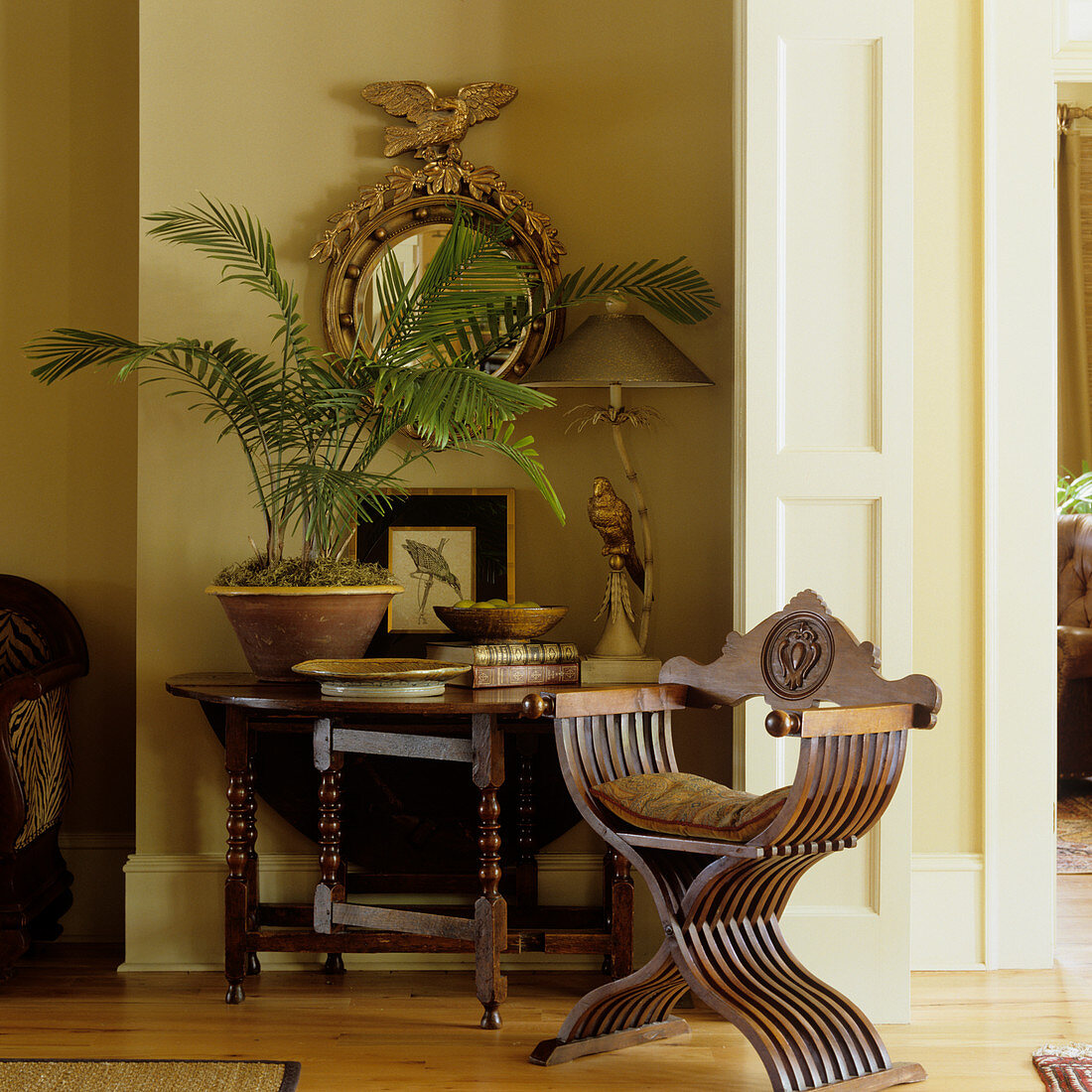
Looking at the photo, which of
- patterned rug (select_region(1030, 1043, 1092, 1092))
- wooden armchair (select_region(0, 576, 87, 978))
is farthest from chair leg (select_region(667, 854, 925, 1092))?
wooden armchair (select_region(0, 576, 87, 978))

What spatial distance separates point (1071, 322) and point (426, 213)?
4980 mm

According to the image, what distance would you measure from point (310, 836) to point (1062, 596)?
4.11m

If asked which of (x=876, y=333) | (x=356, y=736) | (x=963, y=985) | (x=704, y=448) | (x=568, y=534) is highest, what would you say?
(x=876, y=333)

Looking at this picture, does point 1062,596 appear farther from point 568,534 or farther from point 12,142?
point 12,142

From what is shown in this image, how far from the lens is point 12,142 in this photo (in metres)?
3.37

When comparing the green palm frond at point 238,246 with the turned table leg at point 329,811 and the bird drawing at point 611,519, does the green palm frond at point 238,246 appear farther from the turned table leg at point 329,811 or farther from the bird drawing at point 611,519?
the turned table leg at point 329,811

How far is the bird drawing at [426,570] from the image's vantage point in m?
3.11

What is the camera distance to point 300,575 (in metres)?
2.80

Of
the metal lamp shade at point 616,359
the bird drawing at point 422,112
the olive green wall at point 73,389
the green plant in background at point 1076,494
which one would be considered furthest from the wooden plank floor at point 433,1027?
the green plant in background at point 1076,494

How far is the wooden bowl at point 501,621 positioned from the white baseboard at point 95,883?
4.21ft

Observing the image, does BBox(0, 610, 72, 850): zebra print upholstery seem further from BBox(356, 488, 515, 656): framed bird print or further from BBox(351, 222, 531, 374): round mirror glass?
BBox(351, 222, 531, 374): round mirror glass

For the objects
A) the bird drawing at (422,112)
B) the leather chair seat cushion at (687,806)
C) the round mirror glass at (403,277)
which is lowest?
the leather chair seat cushion at (687,806)

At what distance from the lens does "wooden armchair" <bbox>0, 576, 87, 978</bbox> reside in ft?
9.09

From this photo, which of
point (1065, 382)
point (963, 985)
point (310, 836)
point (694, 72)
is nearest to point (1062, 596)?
point (1065, 382)
